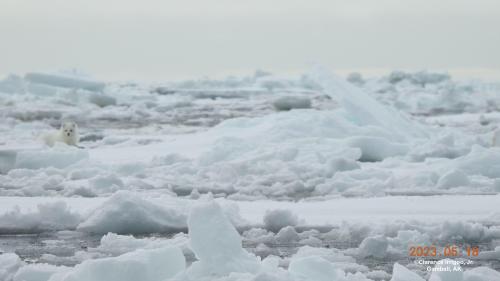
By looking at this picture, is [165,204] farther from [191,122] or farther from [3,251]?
[191,122]

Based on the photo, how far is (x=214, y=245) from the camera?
10.2ft

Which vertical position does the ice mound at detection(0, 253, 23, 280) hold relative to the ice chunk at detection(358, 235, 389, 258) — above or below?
below

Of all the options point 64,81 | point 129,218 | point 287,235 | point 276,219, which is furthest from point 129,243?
point 64,81

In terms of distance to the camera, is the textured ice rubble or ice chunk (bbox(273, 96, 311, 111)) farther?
ice chunk (bbox(273, 96, 311, 111))

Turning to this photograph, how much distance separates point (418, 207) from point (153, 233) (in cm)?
208

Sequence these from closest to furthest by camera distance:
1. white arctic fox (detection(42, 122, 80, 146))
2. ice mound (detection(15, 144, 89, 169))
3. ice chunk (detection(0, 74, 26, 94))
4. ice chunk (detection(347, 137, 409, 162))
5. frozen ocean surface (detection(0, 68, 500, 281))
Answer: frozen ocean surface (detection(0, 68, 500, 281))
ice mound (detection(15, 144, 89, 169))
ice chunk (detection(347, 137, 409, 162))
white arctic fox (detection(42, 122, 80, 146))
ice chunk (detection(0, 74, 26, 94))

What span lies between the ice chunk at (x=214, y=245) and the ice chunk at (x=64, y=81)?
1103 inches

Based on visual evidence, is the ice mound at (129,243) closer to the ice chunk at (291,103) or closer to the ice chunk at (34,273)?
the ice chunk at (34,273)

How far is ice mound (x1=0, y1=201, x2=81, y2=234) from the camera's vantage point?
202 inches

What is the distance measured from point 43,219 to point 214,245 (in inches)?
96.6

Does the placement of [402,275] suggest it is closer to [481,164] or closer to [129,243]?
[129,243]

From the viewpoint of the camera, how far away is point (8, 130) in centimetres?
1572

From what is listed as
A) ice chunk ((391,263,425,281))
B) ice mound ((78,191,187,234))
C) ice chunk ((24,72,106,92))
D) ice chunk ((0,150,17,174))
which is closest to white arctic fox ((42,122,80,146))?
ice chunk ((0,150,17,174))

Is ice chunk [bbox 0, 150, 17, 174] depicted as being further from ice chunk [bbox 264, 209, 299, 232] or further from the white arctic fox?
ice chunk [bbox 264, 209, 299, 232]
